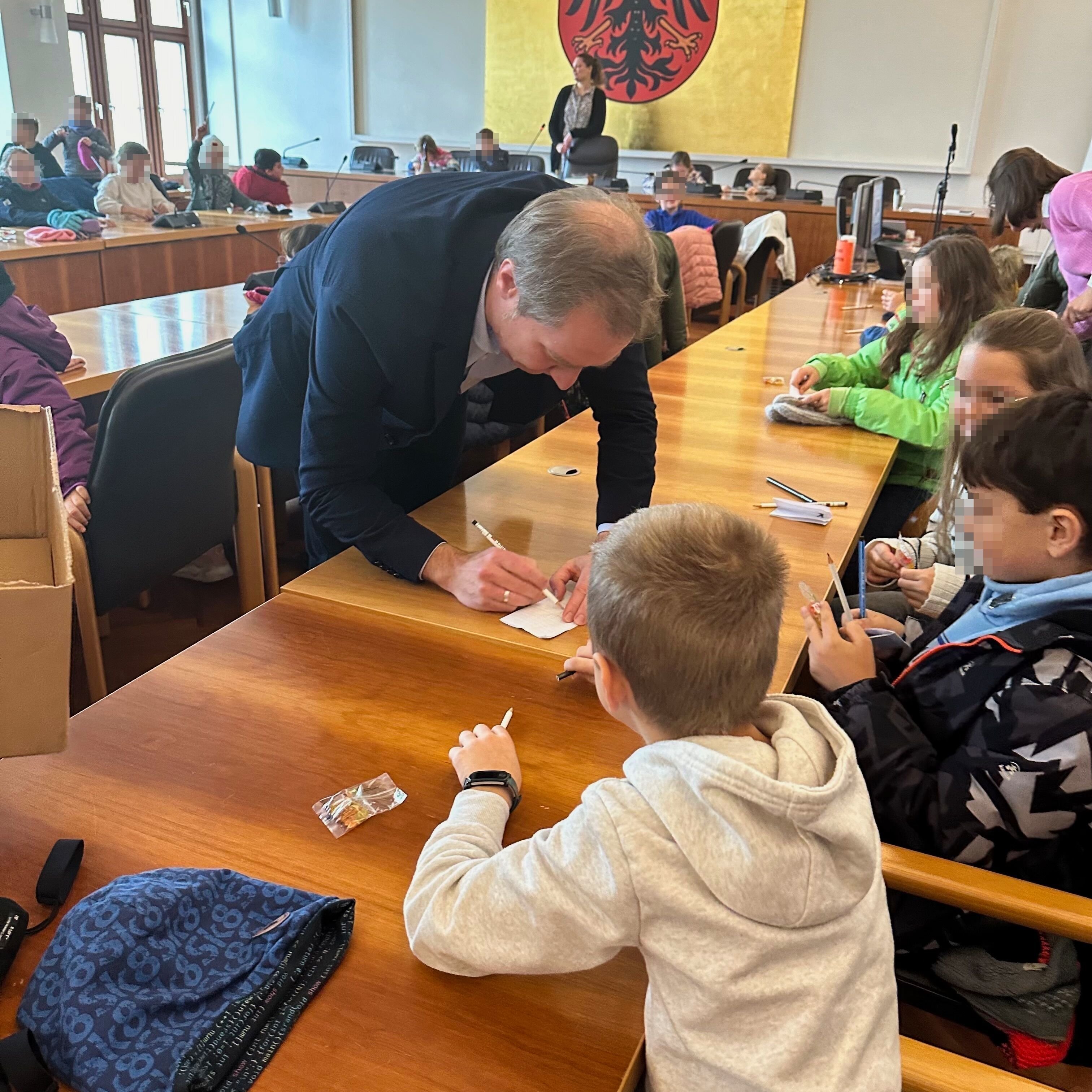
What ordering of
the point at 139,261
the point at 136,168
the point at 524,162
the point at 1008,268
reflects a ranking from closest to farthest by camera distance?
the point at 1008,268
the point at 139,261
the point at 136,168
the point at 524,162

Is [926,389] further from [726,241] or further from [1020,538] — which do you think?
[726,241]

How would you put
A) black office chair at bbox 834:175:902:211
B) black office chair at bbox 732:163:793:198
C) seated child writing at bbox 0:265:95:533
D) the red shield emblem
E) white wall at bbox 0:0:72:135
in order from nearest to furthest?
1. seated child writing at bbox 0:265:95:533
2. black office chair at bbox 834:175:902:211
3. black office chair at bbox 732:163:793:198
4. white wall at bbox 0:0:72:135
5. the red shield emblem

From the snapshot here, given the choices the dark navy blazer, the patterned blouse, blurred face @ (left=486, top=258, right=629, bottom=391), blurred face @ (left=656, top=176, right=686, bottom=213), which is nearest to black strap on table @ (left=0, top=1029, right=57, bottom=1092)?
the dark navy blazer

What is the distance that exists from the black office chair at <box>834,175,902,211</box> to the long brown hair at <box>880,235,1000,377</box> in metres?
3.35

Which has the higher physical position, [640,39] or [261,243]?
[640,39]

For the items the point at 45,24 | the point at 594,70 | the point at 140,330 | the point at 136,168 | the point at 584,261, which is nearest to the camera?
the point at 584,261

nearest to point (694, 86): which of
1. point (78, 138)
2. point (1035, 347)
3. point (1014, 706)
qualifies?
point (78, 138)

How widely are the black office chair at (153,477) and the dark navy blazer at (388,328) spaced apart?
0.42 meters

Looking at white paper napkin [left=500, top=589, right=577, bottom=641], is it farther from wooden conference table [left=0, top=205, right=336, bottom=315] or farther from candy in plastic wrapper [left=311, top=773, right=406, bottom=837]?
wooden conference table [left=0, top=205, right=336, bottom=315]

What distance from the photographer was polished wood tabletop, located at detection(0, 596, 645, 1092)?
2.30ft

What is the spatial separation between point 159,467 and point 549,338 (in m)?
1.03

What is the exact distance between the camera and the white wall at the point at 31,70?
7887 mm

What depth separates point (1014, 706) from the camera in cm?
99

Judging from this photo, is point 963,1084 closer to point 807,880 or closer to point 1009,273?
point 807,880
